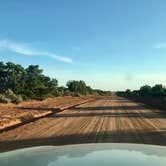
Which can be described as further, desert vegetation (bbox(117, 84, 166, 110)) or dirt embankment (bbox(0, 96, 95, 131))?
desert vegetation (bbox(117, 84, 166, 110))

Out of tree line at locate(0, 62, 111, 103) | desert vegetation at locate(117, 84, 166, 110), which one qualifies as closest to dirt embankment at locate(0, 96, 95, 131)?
tree line at locate(0, 62, 111, 103)

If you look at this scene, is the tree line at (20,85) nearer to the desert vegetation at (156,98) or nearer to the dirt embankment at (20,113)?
the dirt embankment at (20,113)

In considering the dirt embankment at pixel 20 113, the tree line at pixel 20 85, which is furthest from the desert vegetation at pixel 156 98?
the tree line at pixel 20 85

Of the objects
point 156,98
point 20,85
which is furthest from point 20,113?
point 156,98

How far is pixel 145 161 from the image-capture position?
4.17m

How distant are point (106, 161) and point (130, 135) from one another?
14.4m

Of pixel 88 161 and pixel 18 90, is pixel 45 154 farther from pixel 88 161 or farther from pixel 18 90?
pixel 18 90

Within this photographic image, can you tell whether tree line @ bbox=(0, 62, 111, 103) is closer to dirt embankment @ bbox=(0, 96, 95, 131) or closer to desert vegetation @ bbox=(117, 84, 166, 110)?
dirt embankment @ bbox=(0, 96, 95, 131)

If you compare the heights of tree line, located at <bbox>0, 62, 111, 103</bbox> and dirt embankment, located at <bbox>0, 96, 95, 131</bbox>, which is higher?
tree line, located at <bbox>0, 62, 111, 103</bbox>

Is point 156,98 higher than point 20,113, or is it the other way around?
point 156,98

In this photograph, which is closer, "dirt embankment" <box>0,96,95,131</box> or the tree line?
"dirt embankment" <box>0,96,95,131</box>

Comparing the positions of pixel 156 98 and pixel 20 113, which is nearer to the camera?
pixel 20 113

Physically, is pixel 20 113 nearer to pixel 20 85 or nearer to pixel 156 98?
pixel 20 85

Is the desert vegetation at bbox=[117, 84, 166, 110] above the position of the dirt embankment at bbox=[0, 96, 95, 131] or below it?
A: above
